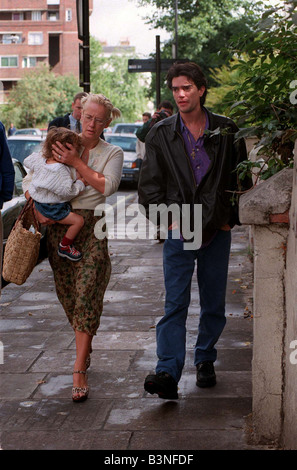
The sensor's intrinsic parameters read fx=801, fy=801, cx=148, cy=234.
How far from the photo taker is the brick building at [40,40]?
286 ft

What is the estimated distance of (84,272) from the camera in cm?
523

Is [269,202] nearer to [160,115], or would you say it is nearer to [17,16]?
[160,115]

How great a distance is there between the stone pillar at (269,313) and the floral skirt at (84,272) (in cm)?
131

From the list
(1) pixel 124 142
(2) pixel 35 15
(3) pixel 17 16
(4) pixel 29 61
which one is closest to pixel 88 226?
(1) pixel 124 142

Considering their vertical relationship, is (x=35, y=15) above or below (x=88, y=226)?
above

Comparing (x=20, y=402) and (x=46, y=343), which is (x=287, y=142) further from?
(x=46, y=343)

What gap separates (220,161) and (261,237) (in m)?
0.86

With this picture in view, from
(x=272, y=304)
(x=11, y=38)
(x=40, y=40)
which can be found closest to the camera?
(x=272, y=304)

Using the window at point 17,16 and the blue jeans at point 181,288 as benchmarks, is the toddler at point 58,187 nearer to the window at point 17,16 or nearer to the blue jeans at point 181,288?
the blue jeans at point 181,288

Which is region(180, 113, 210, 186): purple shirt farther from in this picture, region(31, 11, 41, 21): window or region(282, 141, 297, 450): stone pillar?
region(31, 11, 41, 21): window

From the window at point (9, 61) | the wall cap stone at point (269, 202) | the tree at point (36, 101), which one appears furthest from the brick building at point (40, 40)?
the wall cap stone at point (269, 202)

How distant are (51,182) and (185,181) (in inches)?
33.6

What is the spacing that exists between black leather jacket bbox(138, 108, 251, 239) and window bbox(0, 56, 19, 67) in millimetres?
86848

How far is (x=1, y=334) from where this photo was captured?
682cm
